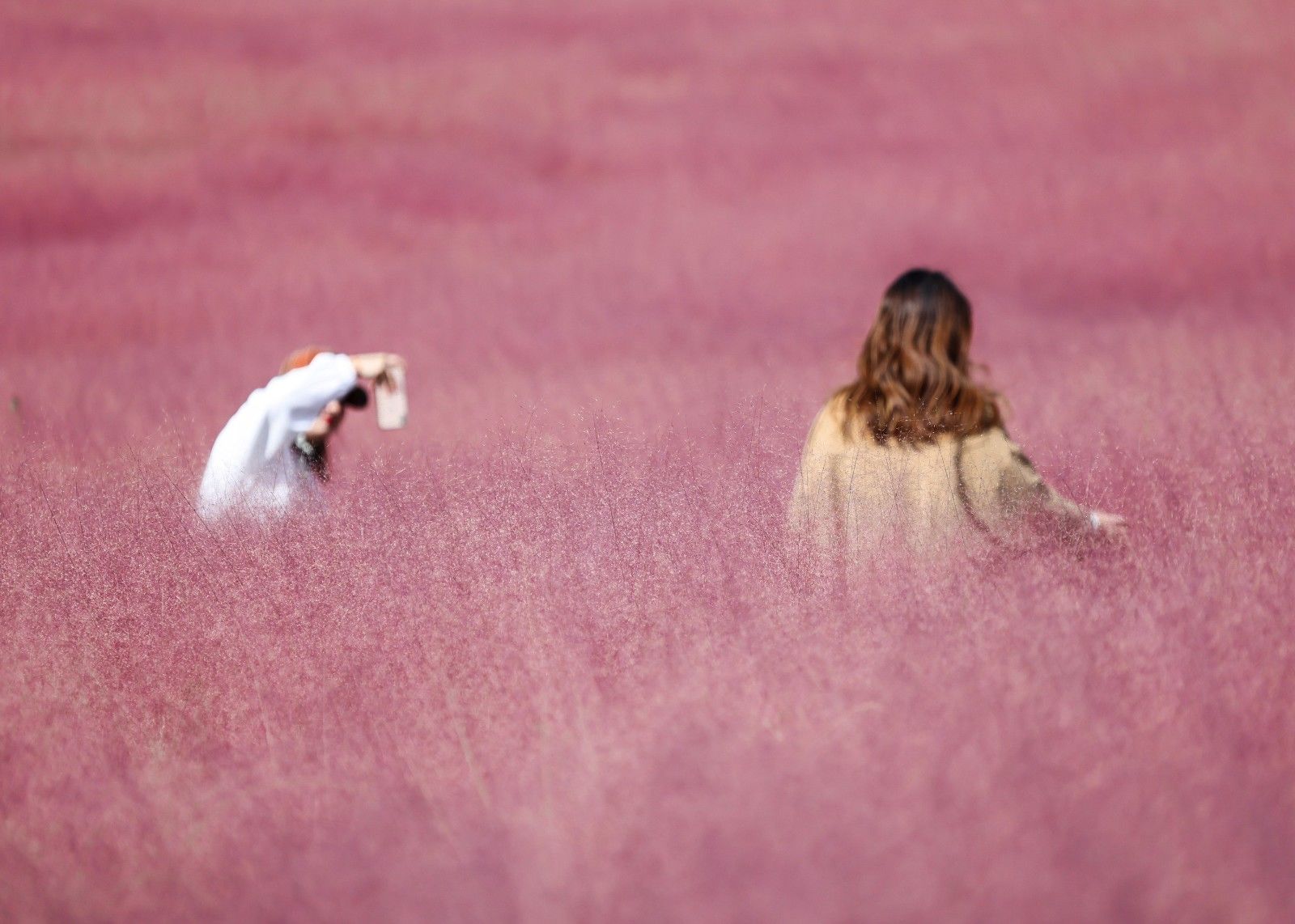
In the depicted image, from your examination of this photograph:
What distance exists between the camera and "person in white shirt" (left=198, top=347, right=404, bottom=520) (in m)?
2.54

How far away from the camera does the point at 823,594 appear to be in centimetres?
169

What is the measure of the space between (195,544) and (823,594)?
3.49ft

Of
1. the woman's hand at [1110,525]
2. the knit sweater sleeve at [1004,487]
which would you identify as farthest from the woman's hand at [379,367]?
the woman's hand at [1110,525]

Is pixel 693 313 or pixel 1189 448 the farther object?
pixel 693 313

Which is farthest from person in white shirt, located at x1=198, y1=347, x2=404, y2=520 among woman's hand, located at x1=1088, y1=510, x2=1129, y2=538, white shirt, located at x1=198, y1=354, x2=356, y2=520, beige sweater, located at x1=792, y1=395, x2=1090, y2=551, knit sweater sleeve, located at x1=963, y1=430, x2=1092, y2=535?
woman's hand, located at x1=1088, y1=510, x2=1129, y2=538

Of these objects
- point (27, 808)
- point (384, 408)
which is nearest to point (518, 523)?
point (27, 808)

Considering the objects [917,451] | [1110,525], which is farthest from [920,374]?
[1110,525]

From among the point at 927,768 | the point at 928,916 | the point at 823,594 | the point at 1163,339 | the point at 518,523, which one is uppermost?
the point at 1163,339

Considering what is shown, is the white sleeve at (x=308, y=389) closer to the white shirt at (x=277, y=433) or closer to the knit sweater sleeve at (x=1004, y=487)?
the white shirt at (x=277, y=433)

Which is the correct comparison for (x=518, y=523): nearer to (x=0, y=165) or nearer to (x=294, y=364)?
(x=294, y=364)

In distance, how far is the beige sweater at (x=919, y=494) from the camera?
194 cm

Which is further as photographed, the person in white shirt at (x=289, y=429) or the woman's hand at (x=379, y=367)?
the woman's hand at (x=379, y=367)

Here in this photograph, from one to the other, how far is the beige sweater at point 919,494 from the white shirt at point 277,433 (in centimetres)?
108

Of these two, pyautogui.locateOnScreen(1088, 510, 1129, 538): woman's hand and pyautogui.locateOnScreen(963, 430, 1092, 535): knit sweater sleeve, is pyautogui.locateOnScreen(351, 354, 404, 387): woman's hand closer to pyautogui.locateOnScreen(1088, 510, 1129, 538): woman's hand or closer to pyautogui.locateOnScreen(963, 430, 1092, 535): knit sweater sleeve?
pyautogui.locateOnScreen(963, 430, 1092, 535): knit sweater sleeve
